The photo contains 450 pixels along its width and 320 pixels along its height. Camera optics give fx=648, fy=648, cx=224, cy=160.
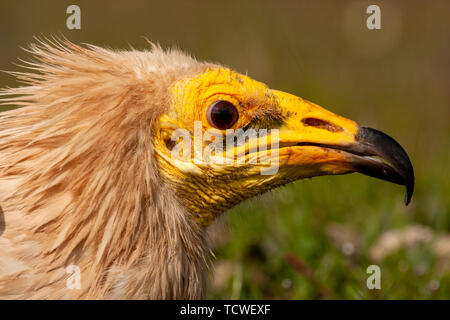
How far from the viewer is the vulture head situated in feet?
10.7

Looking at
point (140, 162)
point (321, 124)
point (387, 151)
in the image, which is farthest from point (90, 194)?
point (387, 151)

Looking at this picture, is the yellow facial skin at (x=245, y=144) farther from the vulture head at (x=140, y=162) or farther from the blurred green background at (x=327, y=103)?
the blurred green background at (x=327, y=103)

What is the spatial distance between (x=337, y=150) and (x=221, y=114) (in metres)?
0.69

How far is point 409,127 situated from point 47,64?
680 cm

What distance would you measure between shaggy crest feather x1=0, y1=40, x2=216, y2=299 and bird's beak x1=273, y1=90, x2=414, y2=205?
0.72 meters

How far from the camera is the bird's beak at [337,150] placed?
3.66 meters

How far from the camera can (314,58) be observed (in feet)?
36.3

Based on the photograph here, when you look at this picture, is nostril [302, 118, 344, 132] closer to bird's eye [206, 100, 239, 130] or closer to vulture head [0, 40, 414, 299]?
vulture head [0, 40, 414, 299]

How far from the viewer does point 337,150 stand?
3.68 metres

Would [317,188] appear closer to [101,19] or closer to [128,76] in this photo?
[128,76]

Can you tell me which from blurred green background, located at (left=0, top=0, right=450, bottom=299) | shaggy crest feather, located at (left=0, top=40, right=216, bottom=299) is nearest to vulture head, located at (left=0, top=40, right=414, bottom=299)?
shaggy crest feather, located at (left=0, top=40, right=216, bottom=299)

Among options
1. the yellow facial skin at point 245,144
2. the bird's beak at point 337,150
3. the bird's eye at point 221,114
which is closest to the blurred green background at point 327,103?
the yellow facial skin at point 245,144

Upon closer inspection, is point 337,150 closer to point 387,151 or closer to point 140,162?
point 387,151

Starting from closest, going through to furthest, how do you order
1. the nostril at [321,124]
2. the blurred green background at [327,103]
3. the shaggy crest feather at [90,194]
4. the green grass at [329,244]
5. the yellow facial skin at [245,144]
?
the shaggy crest feather at [90,194]
the yellow facial skin at [245,144]
the nostril at [321,124]
the green grass at [329,244]
the blurred green background at [327,103]
